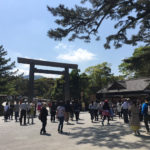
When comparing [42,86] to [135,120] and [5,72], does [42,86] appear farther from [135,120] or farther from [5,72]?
[135,120]

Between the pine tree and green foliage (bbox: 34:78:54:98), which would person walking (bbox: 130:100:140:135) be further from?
green foliage (bbox: 34:78:54:98)

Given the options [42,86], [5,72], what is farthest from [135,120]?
[42,86]

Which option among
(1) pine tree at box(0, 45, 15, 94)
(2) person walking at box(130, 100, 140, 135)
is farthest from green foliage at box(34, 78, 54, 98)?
(2) person walking at box(130, 100, 140, 135)

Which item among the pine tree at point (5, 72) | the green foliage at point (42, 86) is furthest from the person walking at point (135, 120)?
the green foliage at point (42, 86)

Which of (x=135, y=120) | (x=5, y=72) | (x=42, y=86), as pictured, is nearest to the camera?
(x=135, y=120)

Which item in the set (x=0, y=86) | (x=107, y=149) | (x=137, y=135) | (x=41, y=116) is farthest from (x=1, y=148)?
(x=0, y=86)

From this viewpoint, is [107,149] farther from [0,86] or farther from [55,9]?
[0,86]

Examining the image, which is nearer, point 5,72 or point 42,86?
point 5,72

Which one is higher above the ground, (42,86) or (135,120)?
(42,86)

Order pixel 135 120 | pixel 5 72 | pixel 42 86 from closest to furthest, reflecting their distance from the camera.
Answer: pixel 135 120 → pixel 5 72 → pixel 42 86

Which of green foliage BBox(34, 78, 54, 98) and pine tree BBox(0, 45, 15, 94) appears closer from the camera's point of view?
pine tree BBox(0, 45, 15, 94)

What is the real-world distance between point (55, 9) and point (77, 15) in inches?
60.1

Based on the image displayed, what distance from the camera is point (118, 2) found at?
1150 centimetres

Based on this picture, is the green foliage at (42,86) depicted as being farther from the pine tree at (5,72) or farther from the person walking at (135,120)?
the person walking at (135,120)
